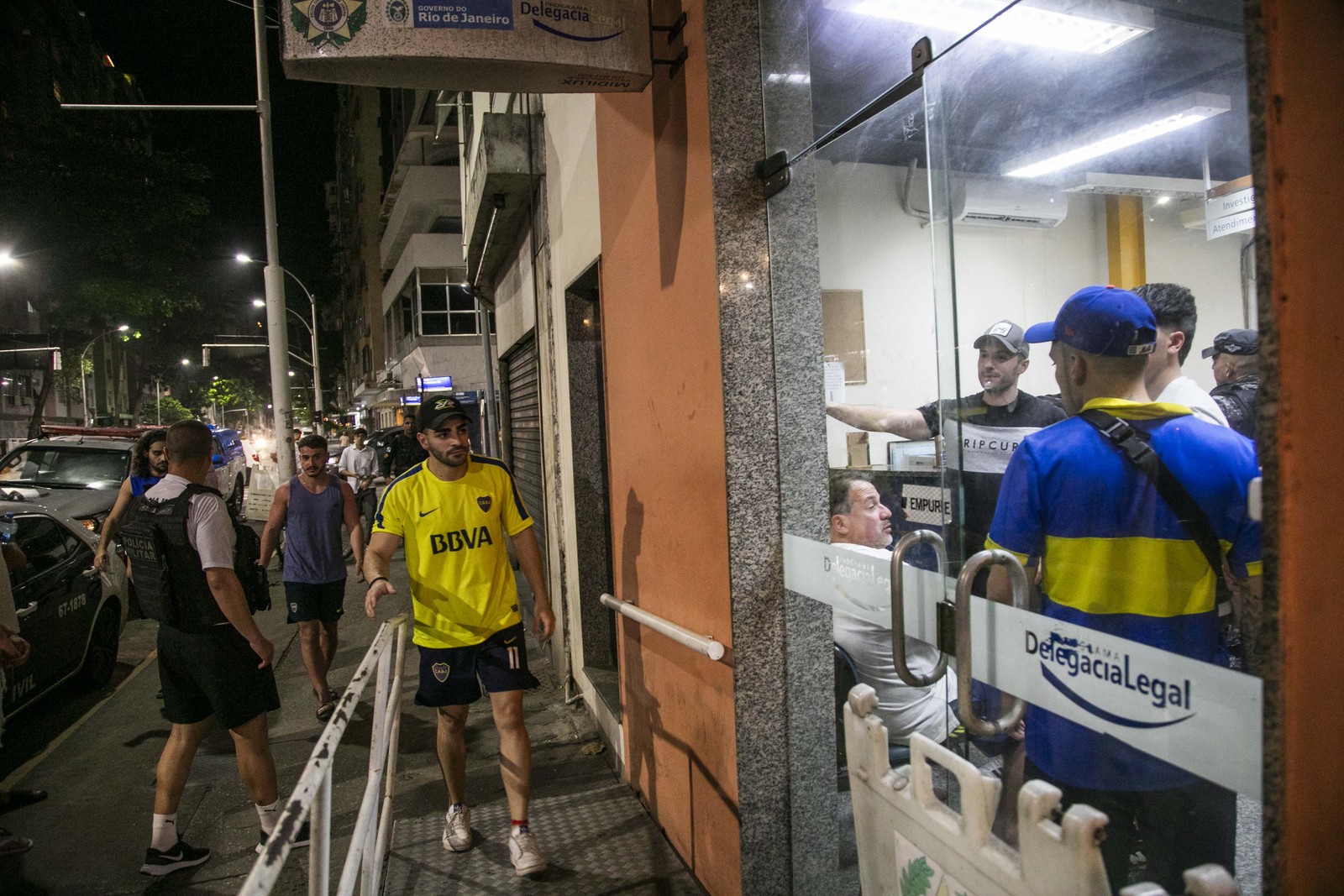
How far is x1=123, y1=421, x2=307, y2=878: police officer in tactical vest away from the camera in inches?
152

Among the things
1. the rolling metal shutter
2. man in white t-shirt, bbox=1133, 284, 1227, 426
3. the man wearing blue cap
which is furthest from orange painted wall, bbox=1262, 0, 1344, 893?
the rolling metal shutter

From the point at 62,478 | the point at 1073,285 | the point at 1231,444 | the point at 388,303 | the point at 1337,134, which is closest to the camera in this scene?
the point at 1337,134

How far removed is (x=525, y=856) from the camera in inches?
147

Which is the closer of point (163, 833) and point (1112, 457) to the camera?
point (1112, 457)

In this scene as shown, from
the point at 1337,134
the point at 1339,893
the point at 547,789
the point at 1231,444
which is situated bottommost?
the point at 547,789

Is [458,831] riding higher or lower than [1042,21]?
lower

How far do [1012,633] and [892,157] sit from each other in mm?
2177

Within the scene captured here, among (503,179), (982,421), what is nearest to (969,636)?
(982,421)

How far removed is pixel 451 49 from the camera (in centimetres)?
316

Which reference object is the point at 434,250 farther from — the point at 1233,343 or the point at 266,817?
the point at 1233,343

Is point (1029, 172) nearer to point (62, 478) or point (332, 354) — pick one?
point (62, 478)

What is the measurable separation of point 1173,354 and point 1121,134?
1.36 metres

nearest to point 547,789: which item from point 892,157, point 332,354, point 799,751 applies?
point 799,751

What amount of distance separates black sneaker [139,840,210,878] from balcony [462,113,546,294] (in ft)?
16.5
